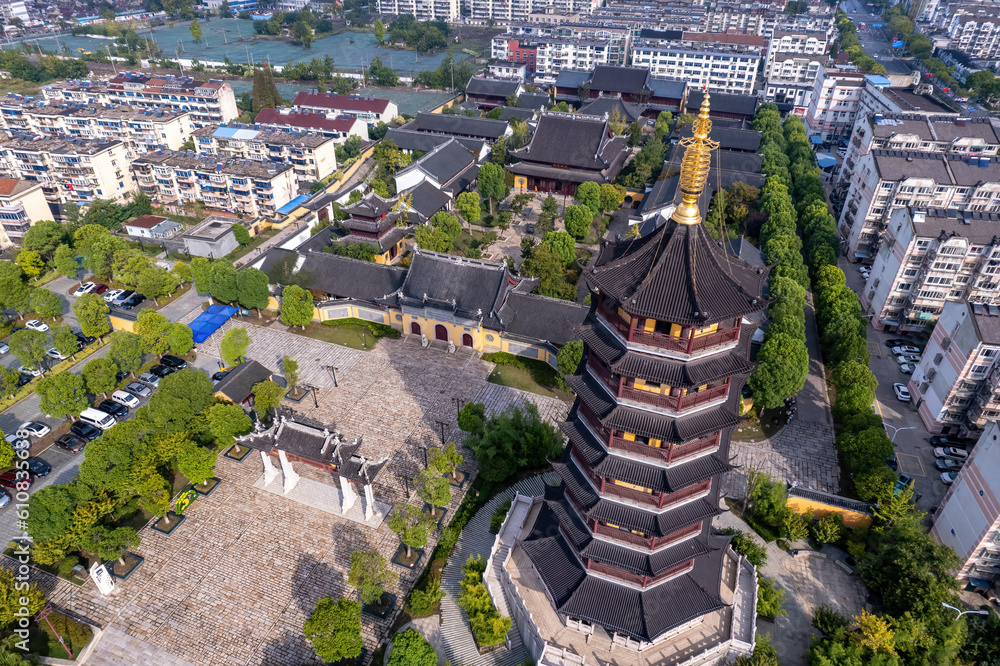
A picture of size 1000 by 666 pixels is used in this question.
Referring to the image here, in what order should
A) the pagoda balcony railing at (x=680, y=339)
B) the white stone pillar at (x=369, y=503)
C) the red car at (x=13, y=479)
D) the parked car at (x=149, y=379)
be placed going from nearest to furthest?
the pagoda balcony railing at (x=680, y=339) → the white stone pillar at (x=369, y=503) → the red car at (x=13, y=479) → the parked car at (x=149, y=379)

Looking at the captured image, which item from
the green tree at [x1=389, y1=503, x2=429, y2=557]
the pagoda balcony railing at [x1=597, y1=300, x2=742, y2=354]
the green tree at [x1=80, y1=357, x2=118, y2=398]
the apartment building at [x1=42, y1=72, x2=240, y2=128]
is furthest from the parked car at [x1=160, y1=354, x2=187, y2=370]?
the apartment building at [x1=42, y1=72, x2=240, y2=128]

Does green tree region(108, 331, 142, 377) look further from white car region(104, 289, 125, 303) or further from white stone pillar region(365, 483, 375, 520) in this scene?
white stone pillar region(365, 483, 375, 520)

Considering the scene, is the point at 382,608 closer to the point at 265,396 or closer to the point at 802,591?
the point at 265,396

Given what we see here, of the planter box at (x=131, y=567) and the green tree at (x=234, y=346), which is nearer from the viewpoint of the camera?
the planter box at (x=131, y=567)

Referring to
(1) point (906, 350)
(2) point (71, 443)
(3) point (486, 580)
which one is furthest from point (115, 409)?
(1) point (906, 350)

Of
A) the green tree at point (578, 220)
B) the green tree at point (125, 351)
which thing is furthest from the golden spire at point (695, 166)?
the green tree at point (578, 220)

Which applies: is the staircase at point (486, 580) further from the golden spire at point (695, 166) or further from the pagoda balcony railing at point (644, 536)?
the golden spire at point (695, 166)

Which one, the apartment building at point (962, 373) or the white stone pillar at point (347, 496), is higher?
the apartment building at point (962, 373)
